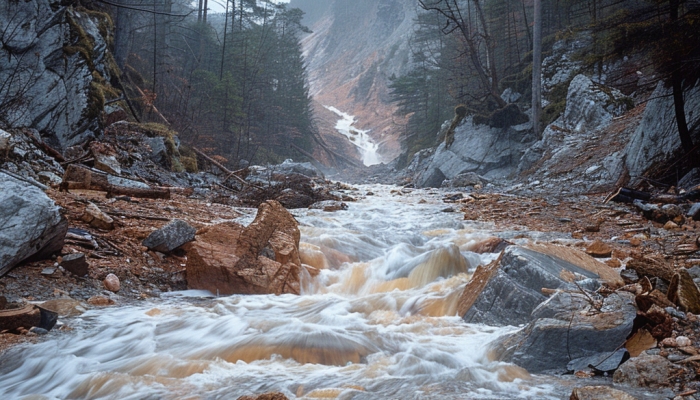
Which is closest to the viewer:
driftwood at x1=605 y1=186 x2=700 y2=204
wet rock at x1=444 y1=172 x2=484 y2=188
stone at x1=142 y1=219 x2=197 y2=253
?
stone at x1=142 y1=219 x2=197 y2=253

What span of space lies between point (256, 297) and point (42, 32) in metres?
8.05

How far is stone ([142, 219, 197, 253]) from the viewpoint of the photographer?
16.9 feet

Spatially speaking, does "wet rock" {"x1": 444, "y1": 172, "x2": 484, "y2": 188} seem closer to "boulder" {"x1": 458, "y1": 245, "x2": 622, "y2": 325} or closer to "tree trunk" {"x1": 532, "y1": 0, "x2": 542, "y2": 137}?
"tree trunk" {"x1": 532, "y1": 0, "x2": 542, "y2": 137}

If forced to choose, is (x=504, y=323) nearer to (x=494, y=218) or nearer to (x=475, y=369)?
(x=475, y=369)

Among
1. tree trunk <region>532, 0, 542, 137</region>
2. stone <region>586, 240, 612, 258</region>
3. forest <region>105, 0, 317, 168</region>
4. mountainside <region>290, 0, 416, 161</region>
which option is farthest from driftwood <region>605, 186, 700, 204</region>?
mountainside <region>290, 0, 416, 161</region>

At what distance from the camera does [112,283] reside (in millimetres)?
4336

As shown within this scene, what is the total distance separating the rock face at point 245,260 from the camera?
4.77m

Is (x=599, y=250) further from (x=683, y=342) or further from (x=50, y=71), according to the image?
(x=50, y=71)

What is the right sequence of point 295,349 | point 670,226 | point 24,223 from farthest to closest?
point 670,226 → point 24,223 → point 295,349

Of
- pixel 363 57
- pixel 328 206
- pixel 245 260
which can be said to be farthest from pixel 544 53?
pixel 363 57

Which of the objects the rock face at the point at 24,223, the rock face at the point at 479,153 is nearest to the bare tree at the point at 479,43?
the rock face at the point at 479,153

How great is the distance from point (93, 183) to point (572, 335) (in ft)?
Answer: 23.1

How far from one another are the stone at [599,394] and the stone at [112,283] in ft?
12.8

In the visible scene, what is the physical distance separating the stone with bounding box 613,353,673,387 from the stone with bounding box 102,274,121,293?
409cm
